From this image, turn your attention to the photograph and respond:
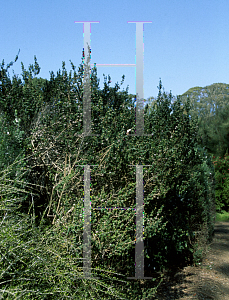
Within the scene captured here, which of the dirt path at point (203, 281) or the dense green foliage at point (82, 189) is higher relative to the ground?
the dense green foliage at point (82, 189)

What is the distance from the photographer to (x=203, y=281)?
4332 mm

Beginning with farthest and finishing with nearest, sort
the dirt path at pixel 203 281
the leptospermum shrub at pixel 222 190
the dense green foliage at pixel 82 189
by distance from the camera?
the leptospermum shrub at pixel 222 190, the dirt path at pixel 203 281, the dense green foliage at pixel 82 189

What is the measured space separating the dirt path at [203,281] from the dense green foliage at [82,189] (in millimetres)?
239

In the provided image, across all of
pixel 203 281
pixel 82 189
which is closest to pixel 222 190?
pixel 203 281

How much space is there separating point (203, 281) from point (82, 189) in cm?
249

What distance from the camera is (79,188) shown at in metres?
3.35

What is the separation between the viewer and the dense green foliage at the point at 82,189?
2.58 meters

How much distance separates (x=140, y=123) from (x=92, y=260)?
1.90 metres

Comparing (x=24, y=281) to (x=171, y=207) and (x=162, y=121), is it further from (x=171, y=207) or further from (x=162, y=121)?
(x=162, y=121)

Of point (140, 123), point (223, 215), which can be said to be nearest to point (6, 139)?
point (140, 123)

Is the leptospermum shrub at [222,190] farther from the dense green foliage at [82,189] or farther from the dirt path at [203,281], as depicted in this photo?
the dense green foliage at [82,189]

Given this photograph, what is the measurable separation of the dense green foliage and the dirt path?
24 cm

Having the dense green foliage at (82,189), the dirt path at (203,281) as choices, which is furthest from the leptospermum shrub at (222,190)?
the dense green foliage at (82,189)

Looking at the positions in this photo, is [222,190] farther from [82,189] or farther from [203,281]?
[82,189]
